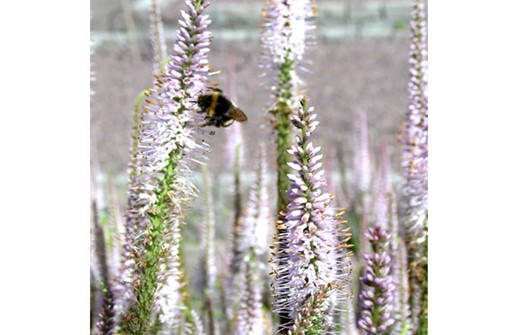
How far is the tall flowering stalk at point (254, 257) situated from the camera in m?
2.64

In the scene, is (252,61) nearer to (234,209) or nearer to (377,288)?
(234,209)

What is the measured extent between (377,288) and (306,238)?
261 mm

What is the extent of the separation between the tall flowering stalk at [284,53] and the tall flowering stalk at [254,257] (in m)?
0.10

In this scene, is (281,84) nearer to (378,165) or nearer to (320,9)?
(320,9)

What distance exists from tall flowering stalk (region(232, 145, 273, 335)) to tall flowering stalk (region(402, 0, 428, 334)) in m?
0.35

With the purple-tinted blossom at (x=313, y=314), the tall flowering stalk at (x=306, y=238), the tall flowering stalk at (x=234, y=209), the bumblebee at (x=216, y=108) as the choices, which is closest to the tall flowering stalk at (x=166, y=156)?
the bumblebee at (x=216, y=108)

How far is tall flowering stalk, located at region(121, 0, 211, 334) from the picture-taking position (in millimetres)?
2238

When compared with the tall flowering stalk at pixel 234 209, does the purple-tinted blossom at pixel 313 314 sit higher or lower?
lower

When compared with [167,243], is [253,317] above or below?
below

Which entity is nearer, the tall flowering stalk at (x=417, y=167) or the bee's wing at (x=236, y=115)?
the bee's wing at (x=236, y=115)

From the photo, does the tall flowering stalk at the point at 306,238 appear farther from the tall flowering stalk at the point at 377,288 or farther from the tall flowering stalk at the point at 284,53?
the tall flowering stalk at the point at 284,53

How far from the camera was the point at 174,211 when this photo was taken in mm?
2326
